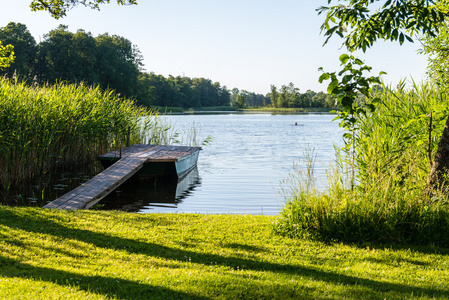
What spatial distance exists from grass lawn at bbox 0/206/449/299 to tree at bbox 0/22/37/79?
177 ft

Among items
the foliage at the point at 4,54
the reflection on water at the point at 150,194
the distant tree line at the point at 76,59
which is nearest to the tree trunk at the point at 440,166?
the reflection on water at the point at 150,194

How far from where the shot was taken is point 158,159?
13445 millimetres

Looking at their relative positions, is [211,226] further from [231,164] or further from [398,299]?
[231,164]

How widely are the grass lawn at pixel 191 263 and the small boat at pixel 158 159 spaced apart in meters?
6.47

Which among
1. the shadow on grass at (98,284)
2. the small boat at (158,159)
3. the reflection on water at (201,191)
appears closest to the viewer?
the shadow on grass at (98,284)

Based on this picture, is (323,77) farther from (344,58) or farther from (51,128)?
(51,128)

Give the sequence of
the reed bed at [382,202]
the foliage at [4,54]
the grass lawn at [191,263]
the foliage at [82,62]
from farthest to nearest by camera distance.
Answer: the foliage at [82,62] → the foliage at [4,54] → the reed bed at [382,202] → the grass lawn at [191,263]

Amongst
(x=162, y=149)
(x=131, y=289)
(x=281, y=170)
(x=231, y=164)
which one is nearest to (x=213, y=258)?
(x=131, y=289)

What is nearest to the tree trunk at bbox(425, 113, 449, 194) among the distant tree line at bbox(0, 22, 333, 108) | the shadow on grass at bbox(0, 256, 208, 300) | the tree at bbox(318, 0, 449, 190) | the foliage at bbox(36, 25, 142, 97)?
the tree at bbox(318, 0, 449, 190)

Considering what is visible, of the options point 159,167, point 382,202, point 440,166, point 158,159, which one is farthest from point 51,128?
point 440,166

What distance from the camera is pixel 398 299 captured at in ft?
13.0

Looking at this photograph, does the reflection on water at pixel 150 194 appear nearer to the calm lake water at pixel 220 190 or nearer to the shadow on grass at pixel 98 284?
the calm lake water at pixel 220 190

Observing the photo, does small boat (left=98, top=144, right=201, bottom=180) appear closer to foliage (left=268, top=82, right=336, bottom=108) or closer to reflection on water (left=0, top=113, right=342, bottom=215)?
reflection on water (left=0, top=113, right=342, bottom=215)

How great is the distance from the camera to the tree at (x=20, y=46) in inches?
2216
